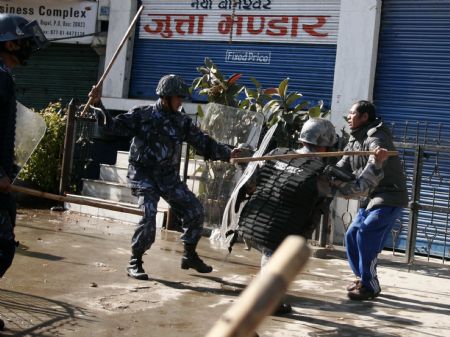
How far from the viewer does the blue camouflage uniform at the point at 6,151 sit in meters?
4.02

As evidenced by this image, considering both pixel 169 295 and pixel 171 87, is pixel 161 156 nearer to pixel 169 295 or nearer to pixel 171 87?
pixel 171 87

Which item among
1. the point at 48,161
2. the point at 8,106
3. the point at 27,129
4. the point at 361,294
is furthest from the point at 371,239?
the point at 48,161

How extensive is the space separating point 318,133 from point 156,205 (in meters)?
1.83

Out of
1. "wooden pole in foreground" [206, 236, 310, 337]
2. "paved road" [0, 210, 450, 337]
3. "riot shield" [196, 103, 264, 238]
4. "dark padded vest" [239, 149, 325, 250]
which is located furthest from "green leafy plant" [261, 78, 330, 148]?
"wooden pole in foreground" [206, 236, 310, 337]

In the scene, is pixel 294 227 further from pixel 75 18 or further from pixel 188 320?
pixel 75 18

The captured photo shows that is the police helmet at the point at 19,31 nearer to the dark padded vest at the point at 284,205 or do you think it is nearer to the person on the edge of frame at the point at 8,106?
the person on the edge of frame at the point at 8,106

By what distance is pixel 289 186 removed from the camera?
16.1 feet

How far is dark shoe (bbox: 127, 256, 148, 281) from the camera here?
6059mm

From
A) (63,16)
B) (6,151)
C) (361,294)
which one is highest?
(63,16)

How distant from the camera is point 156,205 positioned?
6.25m

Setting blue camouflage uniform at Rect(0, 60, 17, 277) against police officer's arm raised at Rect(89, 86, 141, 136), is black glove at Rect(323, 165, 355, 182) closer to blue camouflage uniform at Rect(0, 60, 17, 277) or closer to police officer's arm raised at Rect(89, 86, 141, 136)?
police officer's arm raised at Rect(89, 86, 141, 136)

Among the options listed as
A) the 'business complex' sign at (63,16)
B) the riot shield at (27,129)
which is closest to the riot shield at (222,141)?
the riot shield at (27,129)

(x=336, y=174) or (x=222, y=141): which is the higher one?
(x=222, y=141)

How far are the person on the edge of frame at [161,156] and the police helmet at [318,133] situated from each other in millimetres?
1019
